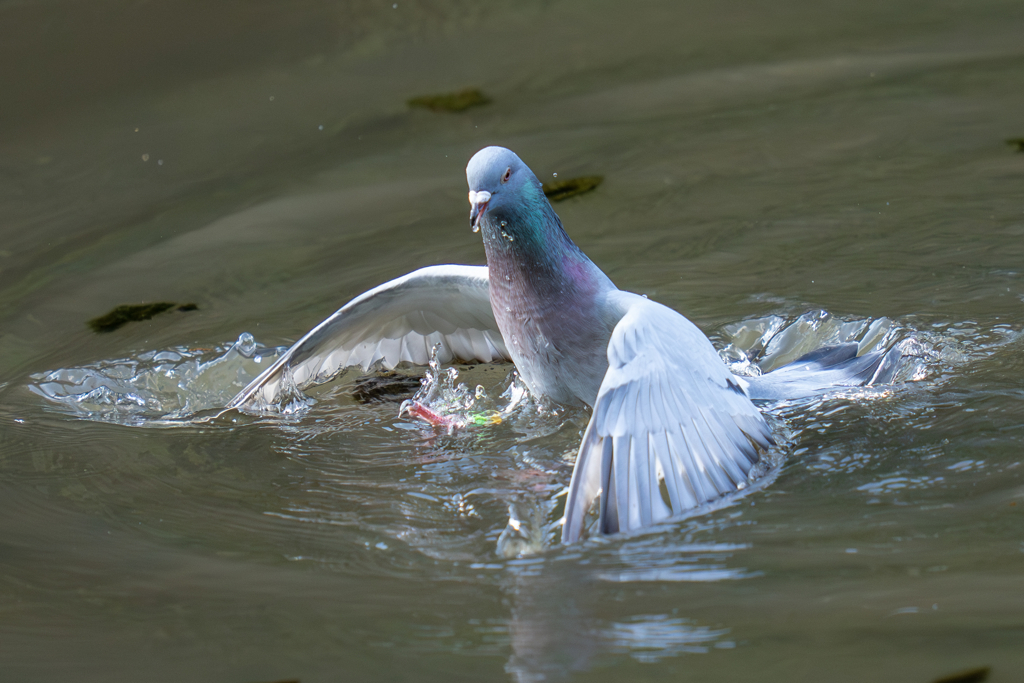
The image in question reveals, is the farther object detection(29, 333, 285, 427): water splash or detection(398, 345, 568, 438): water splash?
detection(29, 333, 285, 427): water splash

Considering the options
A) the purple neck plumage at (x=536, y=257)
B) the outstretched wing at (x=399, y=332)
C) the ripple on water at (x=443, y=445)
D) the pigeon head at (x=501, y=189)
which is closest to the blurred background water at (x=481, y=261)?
the ripple on water at (x=443, y=445)

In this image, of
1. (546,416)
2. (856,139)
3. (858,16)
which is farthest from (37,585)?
(858,16)

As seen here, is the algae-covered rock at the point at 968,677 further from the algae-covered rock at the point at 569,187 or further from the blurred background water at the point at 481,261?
the algae-covered rock at the point at 569,187

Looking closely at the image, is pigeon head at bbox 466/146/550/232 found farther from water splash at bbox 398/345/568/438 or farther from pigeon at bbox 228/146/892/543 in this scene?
water splash at bbox 398/345/568/438

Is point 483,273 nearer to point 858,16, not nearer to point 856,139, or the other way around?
point 856,139

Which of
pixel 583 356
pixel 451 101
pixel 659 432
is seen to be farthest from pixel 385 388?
pixel 451 101

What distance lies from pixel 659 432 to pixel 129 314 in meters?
3.05

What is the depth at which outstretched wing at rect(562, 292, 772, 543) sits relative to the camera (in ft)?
8.35

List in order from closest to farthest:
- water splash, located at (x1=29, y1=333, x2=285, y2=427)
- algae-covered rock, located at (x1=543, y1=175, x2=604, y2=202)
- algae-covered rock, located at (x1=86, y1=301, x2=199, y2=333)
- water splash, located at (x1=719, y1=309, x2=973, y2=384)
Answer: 1. water splash, located at (x1=719, y1=309, x2=973, y2=384)
2. water splash, located at (x1=29, y1=333, x2=285, y2=427)
3. algae-covered rock, located at (x1=86, y1=301, x2=199, y2=333)
4. algae-covered rock, located at (x1=543, y1=175, x2=604, y2=202)

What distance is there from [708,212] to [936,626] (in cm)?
333

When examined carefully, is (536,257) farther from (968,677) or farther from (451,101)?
(451,101)

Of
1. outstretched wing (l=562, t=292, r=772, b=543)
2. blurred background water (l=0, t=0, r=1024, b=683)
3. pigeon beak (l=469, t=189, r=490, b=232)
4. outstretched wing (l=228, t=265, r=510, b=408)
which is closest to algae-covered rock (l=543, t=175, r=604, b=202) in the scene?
blurred background water (l=0, t=0, r=1024, b=683)

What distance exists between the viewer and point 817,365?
12.1 feet

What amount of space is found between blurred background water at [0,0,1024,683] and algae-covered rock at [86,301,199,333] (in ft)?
0.19
